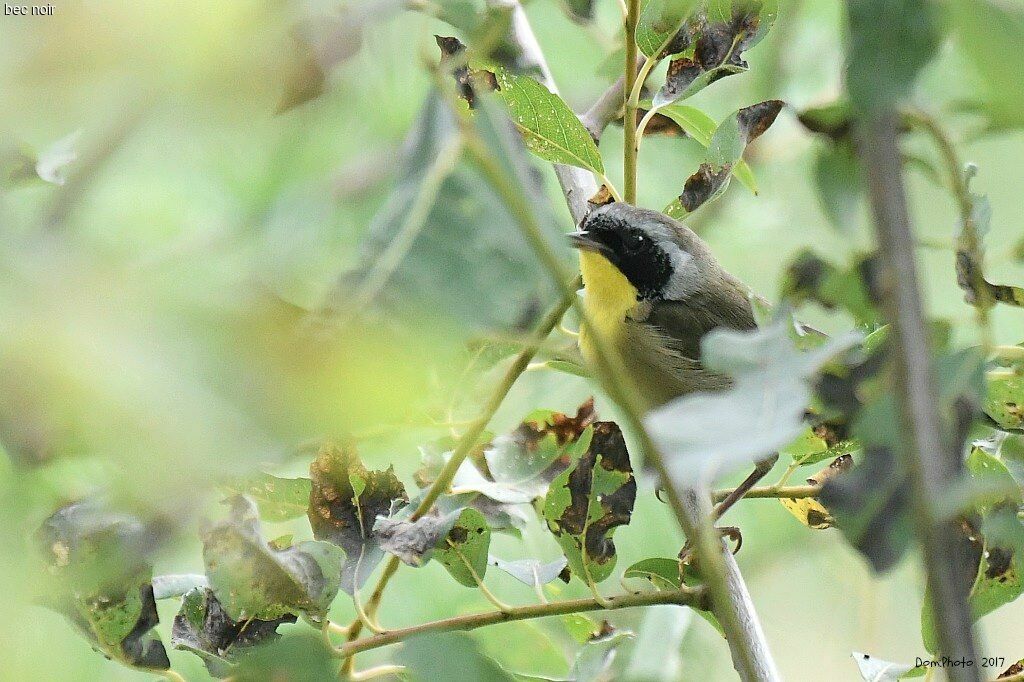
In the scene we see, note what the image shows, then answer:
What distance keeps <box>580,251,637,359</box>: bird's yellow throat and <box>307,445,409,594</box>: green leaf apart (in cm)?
150

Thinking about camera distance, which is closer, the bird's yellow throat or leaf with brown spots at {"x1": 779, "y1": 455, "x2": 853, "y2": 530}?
leaf with brown spots at {"x1": 779, "y1": 455, "x2": 853, "y2": 530}

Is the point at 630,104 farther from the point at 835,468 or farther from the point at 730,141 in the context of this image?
the point at 835,468

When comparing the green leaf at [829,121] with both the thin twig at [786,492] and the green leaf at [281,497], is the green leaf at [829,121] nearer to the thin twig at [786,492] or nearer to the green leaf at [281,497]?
the thin twig at [786,492]

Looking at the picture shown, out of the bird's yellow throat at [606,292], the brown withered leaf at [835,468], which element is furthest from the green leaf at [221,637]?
the bird's yellow throat at [606,292]

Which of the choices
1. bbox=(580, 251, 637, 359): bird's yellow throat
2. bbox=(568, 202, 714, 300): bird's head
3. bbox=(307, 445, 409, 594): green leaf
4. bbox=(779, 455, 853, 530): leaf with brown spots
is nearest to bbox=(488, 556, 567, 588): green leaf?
bbox=(307, 445, 409, 594): green leaf

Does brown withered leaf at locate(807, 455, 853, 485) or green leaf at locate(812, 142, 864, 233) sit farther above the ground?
green leaf at locate(812, 142, 864, 233)

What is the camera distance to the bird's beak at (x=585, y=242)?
231 cm

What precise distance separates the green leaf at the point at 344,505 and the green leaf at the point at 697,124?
642 millimetres

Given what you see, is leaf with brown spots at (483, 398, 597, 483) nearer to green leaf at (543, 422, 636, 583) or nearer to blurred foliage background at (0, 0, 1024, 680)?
blurred foliage background at (0, 0, 1024, 680)

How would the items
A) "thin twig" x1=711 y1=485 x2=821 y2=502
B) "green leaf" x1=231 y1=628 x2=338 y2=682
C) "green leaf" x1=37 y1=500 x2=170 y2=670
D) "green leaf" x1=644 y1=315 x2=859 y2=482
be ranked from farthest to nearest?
"thin twig" x1=711 y1=485 x2=821 y2=502 < "green leaf" x1=37 y1=500 x2=170 y2=670 < "green leaf" x1=231 y1=628 x2=338 y2=682 < "green leaf" x1=644 y1=315 x2=859 y2=482

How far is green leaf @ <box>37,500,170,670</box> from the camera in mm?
981

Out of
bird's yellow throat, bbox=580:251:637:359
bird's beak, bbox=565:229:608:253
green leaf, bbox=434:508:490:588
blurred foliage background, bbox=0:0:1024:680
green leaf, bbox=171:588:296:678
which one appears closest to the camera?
blurred foliage background, bbox=0:0:1024:680

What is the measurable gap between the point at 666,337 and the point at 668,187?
57 centimetres

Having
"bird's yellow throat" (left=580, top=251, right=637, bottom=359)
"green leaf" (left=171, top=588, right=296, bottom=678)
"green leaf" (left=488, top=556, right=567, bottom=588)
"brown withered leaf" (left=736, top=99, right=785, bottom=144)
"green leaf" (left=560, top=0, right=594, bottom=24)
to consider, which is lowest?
"bird's yellow throat" (left=580, top=251, right=637, bottom=359)
